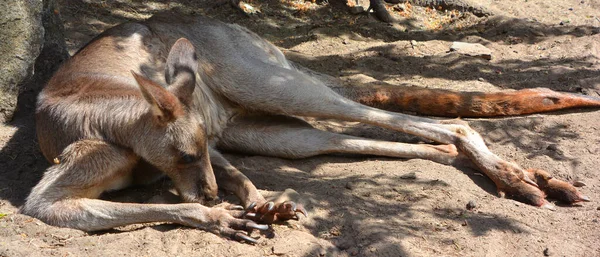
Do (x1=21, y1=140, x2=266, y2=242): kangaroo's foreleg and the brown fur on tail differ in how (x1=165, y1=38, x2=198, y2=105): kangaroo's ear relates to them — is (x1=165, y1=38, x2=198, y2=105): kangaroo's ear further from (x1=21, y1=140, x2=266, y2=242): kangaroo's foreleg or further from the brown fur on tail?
the brown fur on tail

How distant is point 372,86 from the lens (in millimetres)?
5742

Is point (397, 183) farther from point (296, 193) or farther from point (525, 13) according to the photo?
point (525, 13)

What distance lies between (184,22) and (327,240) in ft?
8.35

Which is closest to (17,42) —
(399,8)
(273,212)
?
(273,212)

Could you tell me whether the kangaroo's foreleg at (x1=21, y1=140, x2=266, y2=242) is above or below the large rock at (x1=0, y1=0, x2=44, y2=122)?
below

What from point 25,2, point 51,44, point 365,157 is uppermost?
point 25,2

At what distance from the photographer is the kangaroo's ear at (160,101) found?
152 inches

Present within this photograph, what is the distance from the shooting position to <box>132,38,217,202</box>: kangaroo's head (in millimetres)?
4094

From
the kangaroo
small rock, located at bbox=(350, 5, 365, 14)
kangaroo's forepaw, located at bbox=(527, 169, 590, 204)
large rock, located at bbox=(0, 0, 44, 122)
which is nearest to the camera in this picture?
the kangaroo

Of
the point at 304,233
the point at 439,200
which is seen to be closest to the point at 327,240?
the point at 304,233

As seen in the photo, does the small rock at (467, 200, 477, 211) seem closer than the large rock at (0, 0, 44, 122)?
Yes

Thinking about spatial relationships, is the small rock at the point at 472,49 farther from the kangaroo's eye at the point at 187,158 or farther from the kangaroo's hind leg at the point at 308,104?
the kangaroo's eye at the point at 187,158

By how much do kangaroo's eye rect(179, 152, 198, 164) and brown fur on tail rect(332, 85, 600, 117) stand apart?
1943mm

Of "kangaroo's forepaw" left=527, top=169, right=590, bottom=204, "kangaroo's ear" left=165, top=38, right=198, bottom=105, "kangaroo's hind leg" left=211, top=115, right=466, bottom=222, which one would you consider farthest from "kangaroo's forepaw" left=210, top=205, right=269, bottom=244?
"kangaroo's forepaw" left=527, top=169, right=590, bottom=204
